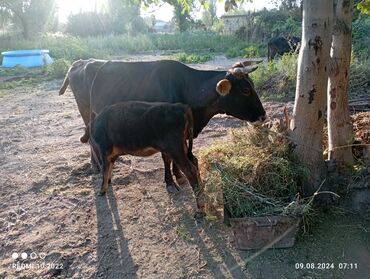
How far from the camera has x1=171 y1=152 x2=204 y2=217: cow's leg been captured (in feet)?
12.3

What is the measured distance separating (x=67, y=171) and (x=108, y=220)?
1534 mm

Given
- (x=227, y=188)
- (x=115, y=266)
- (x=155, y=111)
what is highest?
(x=155, y=111)

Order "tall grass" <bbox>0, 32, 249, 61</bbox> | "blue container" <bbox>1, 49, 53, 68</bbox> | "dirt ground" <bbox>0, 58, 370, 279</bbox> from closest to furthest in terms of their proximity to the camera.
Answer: "dirt ground" <bbox>0, 58, 370, 279</bbox>, "blue container" <bbox>1, 49, 53, 68</bbox>, "tall grass" <bbox>0, 32, 249, 61</bbox>

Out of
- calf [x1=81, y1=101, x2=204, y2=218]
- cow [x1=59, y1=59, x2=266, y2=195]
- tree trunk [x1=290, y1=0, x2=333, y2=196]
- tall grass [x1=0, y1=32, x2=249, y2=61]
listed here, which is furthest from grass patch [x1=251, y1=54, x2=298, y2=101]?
tall grass [x1=0, y1=32, x2=249, y2=61]

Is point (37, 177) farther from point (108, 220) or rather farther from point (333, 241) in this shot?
point (333, 241)

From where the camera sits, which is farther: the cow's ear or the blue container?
the blue container

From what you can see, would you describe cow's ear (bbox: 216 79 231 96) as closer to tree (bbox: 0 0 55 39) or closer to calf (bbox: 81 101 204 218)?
calf (bbox: 81 101 204 218)

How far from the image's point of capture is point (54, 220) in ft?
13.2

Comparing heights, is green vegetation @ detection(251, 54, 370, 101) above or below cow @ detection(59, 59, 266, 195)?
below

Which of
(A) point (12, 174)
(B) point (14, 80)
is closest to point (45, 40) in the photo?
(B) point (14, 80)

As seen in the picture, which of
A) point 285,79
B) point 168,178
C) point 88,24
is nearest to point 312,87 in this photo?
point 168,178

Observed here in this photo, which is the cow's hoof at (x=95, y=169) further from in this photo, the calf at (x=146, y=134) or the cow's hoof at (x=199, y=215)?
the cow's hoof at (x=199, y=215)

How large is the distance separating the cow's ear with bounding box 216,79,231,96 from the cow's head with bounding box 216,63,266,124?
0.05 metres

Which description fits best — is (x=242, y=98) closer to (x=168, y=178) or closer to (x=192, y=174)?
(x=192, y=174)
